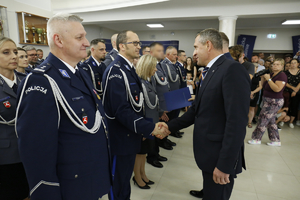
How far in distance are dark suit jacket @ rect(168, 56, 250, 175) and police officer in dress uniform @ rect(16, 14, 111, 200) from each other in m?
0.73

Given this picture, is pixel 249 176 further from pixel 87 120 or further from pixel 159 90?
pixel 87 120

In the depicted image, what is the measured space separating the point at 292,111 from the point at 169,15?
16.5 ft

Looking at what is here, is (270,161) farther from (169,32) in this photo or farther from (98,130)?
(169,32)

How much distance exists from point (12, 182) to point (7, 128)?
1.66 ft

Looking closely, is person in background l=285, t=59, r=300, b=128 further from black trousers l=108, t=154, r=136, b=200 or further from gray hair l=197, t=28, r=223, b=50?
black trousers l=108, t=154, r=136, b=200

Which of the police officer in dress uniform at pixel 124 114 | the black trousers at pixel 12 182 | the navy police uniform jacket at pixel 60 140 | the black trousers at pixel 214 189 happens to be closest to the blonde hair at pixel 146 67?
the police officer in dress uniform at pixel 124 114

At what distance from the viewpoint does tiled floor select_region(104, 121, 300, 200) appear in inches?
→ 93.6

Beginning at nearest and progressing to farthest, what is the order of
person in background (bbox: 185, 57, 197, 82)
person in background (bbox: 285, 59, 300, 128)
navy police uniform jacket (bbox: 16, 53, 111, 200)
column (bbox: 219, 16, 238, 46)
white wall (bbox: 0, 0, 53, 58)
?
navy police uniform jacket (bbox: 16, 53, 111, 200)
person in background (bbox: 285, 59, 300, 128)
white wall (bbox: 0, 0, 53, 58)
column (bbox: 219, 16, 238, 46)
person in background (bbox: 185, 57, 197, 82)

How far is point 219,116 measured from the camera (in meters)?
1.37

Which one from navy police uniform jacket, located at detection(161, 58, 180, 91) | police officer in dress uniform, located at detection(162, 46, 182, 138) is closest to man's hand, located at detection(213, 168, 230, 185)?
police officer in dress uniform, located at detection(162, 46, 182, 138)

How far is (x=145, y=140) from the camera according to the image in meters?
2.30

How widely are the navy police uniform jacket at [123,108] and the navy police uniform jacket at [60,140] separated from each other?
45 centimetres

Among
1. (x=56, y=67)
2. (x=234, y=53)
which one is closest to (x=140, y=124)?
(x=56, y=67)

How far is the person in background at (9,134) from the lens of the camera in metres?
1.52
